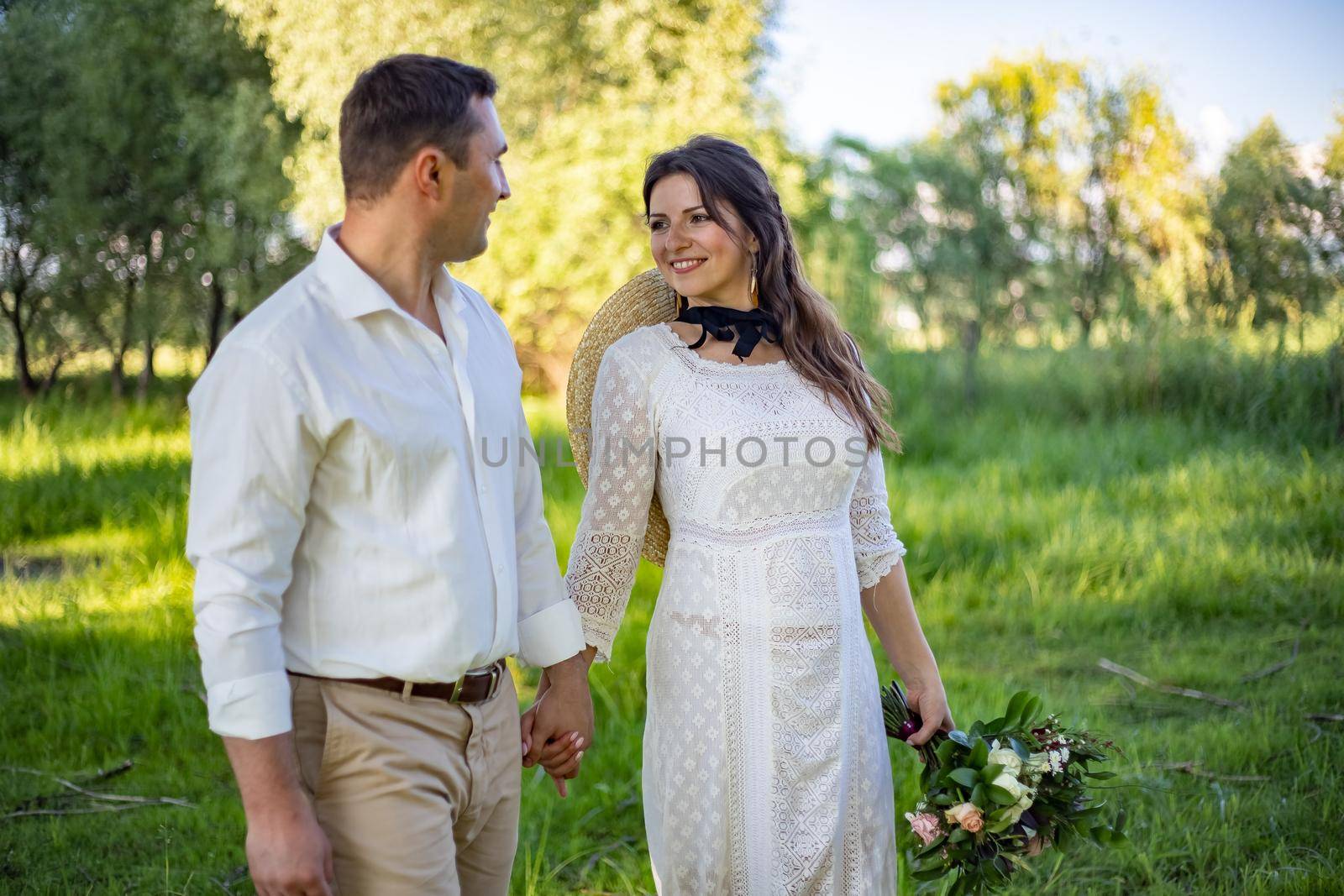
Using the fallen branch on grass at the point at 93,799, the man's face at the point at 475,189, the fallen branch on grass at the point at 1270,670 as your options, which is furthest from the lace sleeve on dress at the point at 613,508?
the fallen branch on grass at the point at 1270,670

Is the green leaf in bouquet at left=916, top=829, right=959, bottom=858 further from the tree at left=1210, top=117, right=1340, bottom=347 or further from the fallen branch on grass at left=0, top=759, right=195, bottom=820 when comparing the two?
the tree at left=1210, top=117, right=1340, bottom=347

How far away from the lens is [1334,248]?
8297 mm

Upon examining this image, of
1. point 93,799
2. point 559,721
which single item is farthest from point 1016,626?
point 93,799

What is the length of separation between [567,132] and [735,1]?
3159 mm

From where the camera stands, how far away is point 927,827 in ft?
7.23

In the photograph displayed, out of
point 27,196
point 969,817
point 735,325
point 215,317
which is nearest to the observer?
point 969,817

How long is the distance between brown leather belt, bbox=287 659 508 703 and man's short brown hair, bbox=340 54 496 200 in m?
0.70

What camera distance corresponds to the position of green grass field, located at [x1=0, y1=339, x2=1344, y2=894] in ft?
10.8

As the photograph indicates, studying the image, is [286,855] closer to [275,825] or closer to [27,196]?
[275,825]

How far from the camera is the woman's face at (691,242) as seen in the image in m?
2.35

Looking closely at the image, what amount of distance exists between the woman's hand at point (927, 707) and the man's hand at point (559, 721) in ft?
2.52

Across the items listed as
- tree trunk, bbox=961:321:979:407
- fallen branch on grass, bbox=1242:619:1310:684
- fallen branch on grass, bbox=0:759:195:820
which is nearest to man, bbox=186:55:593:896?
fallen branch on grass, bbox=0:759:195:820

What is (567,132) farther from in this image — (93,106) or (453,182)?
(453,182)

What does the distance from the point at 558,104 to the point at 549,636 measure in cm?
1295
